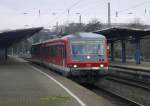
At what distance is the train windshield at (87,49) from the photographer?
24.2 metres

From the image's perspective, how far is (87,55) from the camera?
24234 mm

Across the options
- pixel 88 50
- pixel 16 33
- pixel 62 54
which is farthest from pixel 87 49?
pixel 16 33

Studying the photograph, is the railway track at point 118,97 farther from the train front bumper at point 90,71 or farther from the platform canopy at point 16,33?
the platform canopy at point 16,33

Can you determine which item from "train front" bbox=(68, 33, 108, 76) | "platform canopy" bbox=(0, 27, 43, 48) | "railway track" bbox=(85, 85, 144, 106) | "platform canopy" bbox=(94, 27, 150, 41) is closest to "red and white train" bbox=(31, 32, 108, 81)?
"train front" bbox=(68, 33, 108, 76)

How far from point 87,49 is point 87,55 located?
16.2 inches

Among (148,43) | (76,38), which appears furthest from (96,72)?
(148,43)

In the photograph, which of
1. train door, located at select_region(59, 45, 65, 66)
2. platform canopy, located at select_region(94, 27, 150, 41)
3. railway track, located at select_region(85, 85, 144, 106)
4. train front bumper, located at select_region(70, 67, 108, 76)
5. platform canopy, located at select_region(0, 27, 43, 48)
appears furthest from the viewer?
platform canopy, located at select_region(0, 27, 43, 48)

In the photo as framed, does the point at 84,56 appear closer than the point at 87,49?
Yes

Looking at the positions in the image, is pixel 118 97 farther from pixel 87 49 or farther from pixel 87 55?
pixel 87 49

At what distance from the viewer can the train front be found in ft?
77.8

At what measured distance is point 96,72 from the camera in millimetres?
23797

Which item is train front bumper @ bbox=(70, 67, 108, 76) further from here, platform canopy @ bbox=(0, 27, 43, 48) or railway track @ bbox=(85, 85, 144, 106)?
platform canopy @ bbox=(0, 27, 43, 48)

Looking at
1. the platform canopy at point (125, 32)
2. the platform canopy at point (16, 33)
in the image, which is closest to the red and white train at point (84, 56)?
the platform canopy at point (125, 32)

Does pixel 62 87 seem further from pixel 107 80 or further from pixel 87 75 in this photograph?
pixel 107 80
